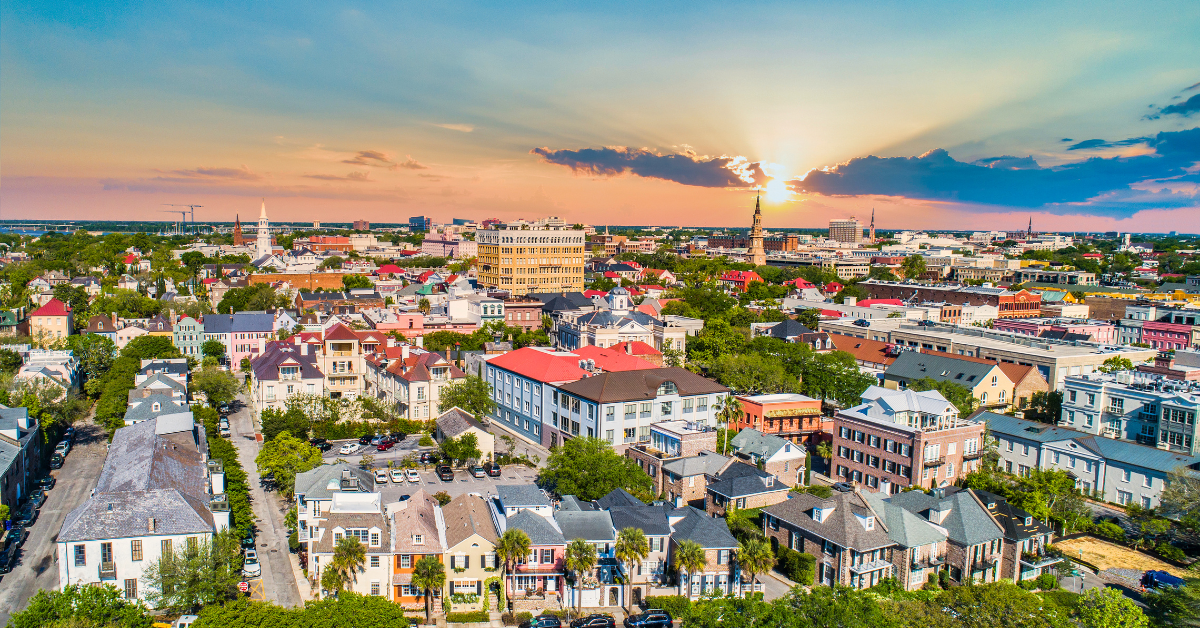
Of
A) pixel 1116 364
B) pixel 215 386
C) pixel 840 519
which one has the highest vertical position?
pixel 1116 364

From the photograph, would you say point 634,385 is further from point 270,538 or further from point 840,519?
point 270,538

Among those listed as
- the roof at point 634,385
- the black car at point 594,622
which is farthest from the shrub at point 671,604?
the roof at point 634,385

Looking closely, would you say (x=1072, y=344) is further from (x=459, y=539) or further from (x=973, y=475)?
(x=459, y=539)

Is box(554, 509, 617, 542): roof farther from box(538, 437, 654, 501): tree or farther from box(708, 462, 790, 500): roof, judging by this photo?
box(708, 462, 790, 500): roof

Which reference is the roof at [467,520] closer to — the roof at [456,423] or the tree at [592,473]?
the tree at [592,473]

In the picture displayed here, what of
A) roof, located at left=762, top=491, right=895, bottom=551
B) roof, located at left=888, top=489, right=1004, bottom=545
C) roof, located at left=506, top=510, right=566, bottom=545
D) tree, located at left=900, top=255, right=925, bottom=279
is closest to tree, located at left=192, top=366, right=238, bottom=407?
roof, located at left=506, top=510, right=566, bottom=545

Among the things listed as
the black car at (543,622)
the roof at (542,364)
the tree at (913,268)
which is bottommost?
the black car at (543,622)

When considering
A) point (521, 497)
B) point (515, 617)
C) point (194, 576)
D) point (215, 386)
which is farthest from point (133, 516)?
point (215, 386)
